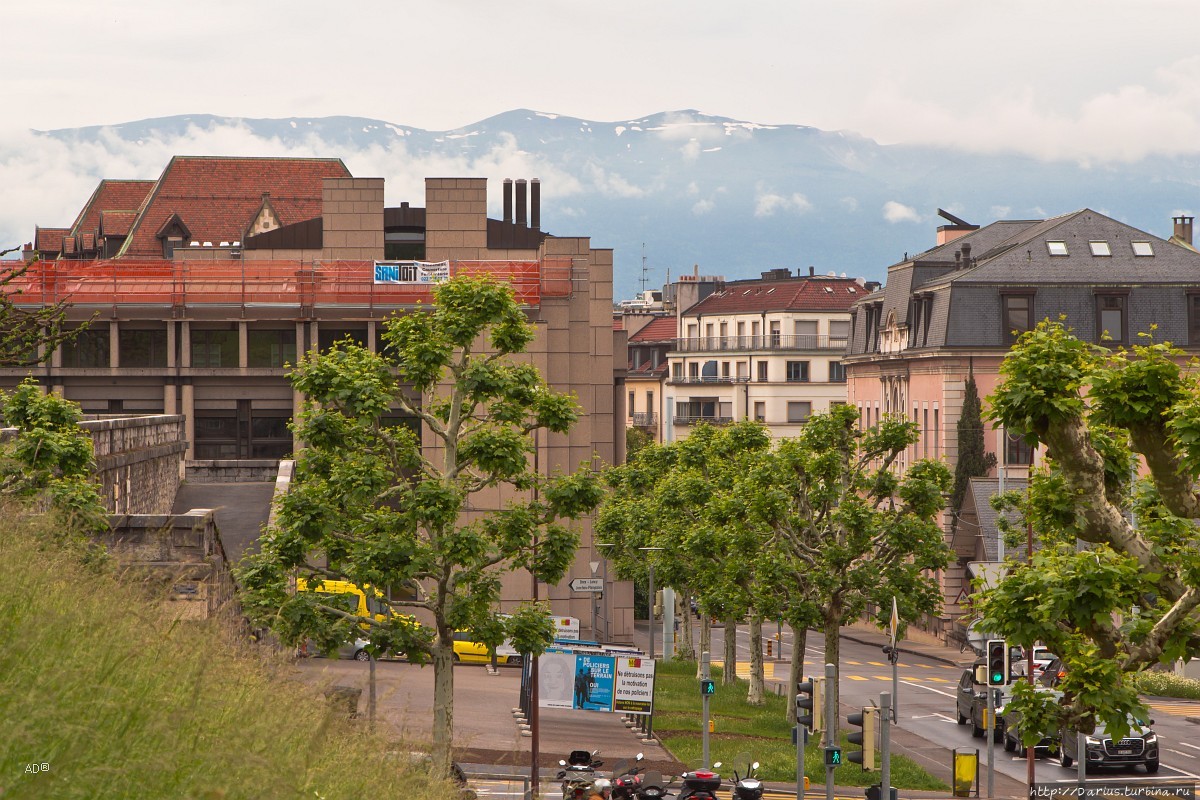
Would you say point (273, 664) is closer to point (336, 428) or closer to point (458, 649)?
point (336, 428)

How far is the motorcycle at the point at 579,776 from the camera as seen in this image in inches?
802

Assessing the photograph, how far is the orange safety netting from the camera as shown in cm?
5716

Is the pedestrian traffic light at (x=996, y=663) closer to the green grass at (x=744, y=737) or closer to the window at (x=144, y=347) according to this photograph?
the green grass at (x=744, y=737)

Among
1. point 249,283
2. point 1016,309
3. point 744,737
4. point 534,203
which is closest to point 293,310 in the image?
point 249,283

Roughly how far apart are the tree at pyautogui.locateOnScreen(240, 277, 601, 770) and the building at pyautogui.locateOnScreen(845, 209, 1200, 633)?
4487 centimetres

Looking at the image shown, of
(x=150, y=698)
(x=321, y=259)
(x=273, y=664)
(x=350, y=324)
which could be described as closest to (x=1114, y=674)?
(x=273, y=664)

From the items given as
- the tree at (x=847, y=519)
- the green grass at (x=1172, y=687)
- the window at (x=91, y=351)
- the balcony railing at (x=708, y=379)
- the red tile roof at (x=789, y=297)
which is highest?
the red tile roof at (x=789, y=297)

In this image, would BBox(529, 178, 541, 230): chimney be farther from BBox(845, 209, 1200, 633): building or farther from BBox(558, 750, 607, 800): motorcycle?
BBox(558, 750, 607, 800): motorcycle

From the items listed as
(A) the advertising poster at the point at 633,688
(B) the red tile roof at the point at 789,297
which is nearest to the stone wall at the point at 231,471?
(A) the advertising poster at the point at 633,688

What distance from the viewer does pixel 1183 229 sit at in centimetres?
7838

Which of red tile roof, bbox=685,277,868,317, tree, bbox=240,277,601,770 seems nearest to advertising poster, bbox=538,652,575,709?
tree, bbox=240,277,601,770

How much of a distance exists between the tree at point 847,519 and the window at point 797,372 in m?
72.0

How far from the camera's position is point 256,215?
9031 centimetres

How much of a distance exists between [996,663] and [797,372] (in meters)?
82.1
